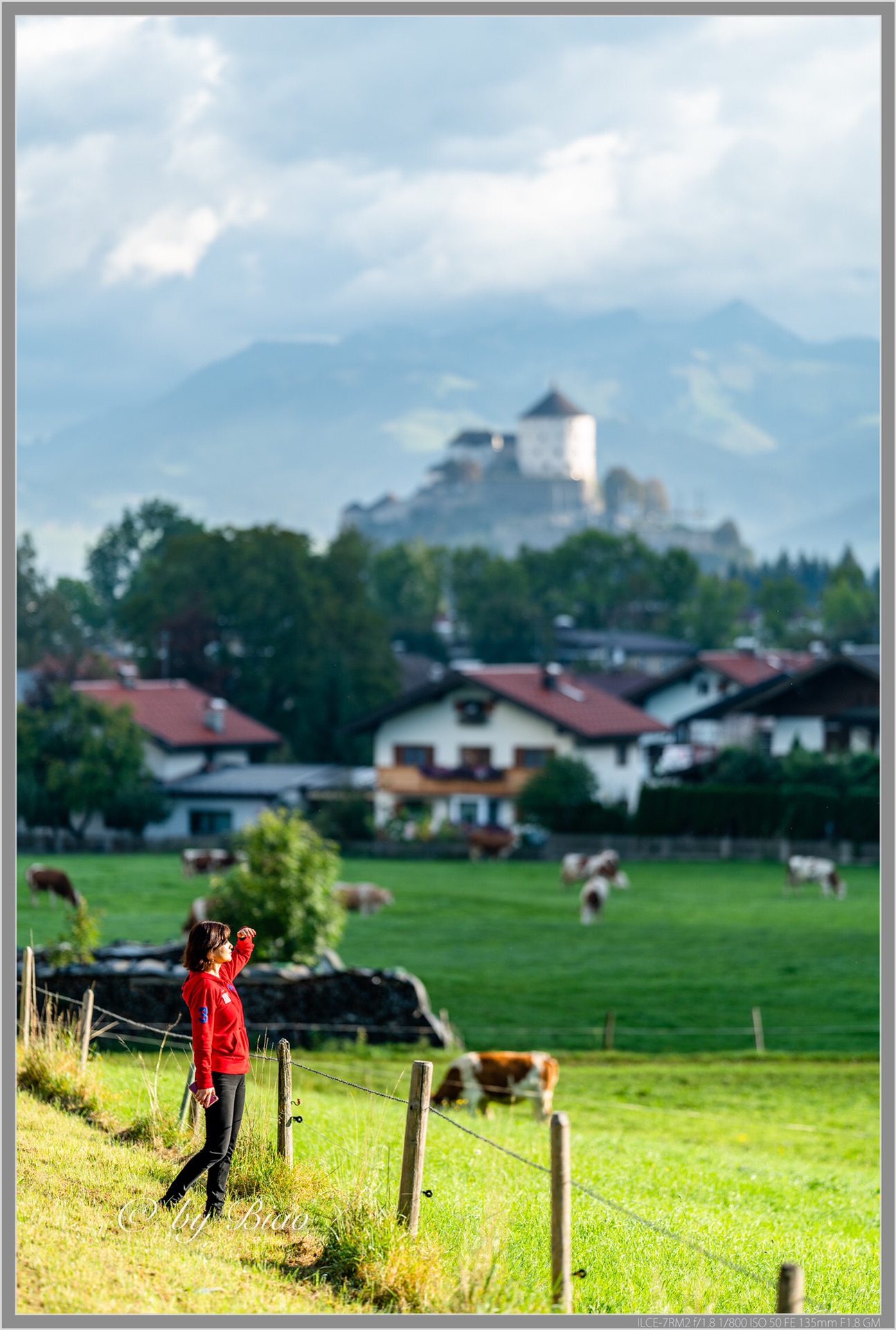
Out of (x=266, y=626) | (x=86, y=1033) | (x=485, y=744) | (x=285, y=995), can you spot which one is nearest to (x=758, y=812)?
(x=485, y=744)

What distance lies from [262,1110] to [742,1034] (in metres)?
15.0

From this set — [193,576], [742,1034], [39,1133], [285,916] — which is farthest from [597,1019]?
[193,576]

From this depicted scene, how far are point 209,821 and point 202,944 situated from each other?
43295mm

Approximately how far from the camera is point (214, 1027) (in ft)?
21.9

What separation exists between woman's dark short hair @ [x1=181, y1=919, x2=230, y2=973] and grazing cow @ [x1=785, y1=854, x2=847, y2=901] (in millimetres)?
32459

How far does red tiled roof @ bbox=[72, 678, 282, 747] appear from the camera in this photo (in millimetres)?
52062

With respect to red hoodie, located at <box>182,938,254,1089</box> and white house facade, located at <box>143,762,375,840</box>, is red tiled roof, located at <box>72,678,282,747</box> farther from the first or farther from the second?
red hoodie, located at <box>182,938,254,1089</box>

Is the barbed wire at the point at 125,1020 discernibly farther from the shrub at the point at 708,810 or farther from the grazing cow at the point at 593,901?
the shrub at the point at 708,810

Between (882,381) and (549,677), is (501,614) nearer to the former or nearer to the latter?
(549,677)

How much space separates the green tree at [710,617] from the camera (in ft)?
353

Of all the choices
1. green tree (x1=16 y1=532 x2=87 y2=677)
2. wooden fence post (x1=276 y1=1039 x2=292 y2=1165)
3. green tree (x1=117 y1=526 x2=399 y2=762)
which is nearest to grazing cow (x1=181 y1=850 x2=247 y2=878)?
green tree (x1=117 y1=526 x2=399 y2=762)

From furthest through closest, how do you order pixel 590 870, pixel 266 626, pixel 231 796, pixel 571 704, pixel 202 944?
A: pixel 266 626 → pixel 571 704 → pixel 231 796 → pixel 590 870 → pixel 202 944

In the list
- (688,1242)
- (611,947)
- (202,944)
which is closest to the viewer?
(202,944)

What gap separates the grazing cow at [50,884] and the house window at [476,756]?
26.0m
